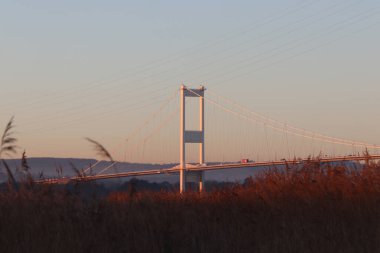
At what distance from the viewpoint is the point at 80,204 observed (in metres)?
6.26

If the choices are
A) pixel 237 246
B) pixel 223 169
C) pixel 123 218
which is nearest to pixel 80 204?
pixel 123 218

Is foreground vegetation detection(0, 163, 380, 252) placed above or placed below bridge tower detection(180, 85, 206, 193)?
below

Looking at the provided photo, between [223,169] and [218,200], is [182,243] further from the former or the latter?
[223,169]

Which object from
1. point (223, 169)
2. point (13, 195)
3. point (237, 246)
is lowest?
point (237, 246)

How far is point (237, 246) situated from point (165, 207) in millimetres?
1262

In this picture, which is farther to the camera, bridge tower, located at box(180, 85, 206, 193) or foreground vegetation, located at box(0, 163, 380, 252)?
bridge tower, located at box(180, 85, 206, 193)

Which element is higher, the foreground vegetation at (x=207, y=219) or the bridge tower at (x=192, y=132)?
the bridge tower at (x=192, y=132)

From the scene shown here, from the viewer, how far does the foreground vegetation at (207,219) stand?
575cm

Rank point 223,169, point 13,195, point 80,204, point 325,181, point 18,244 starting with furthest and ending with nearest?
point 223,169, point 325,181, point 13,195, point 80,204, point 18,244

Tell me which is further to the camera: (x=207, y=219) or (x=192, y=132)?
(x=192, y=132)

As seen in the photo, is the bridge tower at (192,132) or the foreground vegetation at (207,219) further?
the bridge tower at (192,132)

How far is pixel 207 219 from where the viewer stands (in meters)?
6.61

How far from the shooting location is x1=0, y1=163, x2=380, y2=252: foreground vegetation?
18.9 feet

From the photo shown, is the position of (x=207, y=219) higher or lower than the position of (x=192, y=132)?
lower
